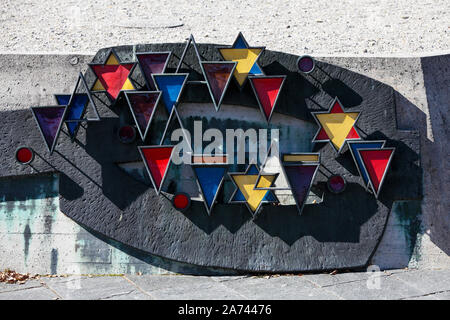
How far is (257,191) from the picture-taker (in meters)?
6.92

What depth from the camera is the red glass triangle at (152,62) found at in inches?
275

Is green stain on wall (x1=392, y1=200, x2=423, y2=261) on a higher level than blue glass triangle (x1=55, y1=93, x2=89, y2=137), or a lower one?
lower

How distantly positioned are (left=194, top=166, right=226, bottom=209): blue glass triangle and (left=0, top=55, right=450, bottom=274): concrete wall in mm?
912

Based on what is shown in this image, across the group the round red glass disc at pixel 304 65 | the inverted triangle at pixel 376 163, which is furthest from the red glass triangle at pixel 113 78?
the inverted triangle at pixel 376 163

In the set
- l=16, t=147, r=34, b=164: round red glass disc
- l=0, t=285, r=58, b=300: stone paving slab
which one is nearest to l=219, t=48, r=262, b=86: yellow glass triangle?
l=16, t=147, r=34, b=164: round red glass disc

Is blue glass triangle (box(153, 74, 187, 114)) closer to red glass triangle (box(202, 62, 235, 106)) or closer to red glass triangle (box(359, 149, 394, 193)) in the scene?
red glass triangle (box(202, 62, 235, 106))

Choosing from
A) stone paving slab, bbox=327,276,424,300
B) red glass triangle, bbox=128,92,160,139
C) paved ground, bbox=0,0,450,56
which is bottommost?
stone paving slab, bbox=327,276,424,300

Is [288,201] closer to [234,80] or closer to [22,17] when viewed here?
[234,80]

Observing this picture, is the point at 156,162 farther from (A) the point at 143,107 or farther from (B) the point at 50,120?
(B) the point at 50,120

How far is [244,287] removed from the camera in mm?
6613

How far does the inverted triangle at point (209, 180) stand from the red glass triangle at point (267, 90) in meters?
0.90

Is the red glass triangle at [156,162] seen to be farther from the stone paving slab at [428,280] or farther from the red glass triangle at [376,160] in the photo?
the stone paving slab at [428,280]

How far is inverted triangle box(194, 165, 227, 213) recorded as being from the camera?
271 inches

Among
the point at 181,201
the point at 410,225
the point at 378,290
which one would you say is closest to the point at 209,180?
the point at 181,201
